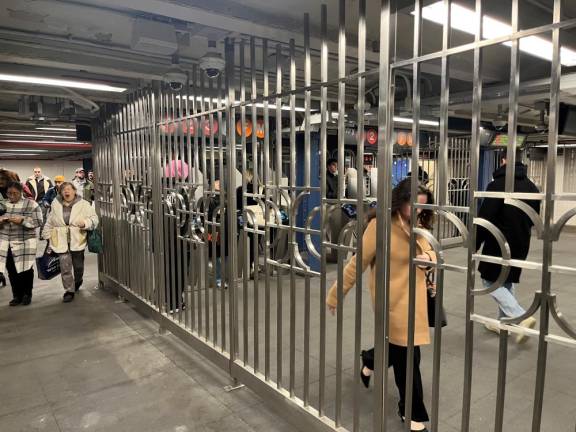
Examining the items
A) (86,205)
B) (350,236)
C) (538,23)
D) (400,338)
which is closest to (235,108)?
(350,236)

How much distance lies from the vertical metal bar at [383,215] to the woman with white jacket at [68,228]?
4.35 metres

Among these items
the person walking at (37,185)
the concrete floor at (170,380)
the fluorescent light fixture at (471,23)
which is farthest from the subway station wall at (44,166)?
the fluorescent light fixture at (471,23)

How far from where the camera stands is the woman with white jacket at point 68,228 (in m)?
5.19

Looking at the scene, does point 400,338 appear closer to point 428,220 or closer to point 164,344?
point 428,220

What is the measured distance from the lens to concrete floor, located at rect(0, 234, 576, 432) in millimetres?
2684

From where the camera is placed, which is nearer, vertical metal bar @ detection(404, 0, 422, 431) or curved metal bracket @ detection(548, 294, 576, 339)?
curved metal bracket @ detection(548, 294, 576, 339)

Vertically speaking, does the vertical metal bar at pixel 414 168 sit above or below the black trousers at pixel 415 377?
above

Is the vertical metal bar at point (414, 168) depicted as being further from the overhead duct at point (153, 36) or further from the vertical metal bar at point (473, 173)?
the overhead duct at point (153, 36)

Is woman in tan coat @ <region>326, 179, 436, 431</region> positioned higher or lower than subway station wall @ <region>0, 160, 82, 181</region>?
lower

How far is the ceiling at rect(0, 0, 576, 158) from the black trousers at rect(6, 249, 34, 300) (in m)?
1.99

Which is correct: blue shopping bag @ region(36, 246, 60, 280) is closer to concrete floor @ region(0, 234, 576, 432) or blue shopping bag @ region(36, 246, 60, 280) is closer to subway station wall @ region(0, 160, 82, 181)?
concrete floor @ region(0, 234, 576, 432)

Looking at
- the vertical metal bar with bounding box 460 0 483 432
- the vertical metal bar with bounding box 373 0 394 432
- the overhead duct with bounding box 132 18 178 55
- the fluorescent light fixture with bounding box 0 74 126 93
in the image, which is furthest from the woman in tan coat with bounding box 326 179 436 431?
the fluorescent light fixture with bounding box 0 74 126 93

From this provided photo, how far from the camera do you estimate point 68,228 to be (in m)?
5.24

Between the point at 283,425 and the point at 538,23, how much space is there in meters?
3.28
